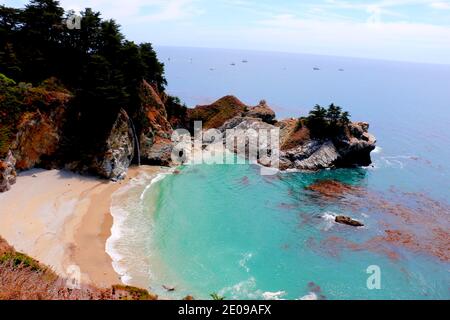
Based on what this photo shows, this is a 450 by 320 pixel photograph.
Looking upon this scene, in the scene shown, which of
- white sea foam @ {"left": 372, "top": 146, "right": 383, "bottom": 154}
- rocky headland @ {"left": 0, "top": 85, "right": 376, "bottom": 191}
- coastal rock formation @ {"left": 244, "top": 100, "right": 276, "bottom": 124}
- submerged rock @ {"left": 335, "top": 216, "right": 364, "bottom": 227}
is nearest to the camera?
submerged rock @ {"left": 335, "top": 216, "right": 364, "bottom": 227}

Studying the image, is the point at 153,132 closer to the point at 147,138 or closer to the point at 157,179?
the point at 147,138

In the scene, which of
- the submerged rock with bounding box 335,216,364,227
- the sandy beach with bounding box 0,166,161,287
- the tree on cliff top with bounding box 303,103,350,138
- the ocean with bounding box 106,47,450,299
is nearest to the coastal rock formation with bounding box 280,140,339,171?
the tree on cliff top with bounding box 303,103,350,138

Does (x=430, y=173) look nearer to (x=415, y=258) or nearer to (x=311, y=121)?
Answer: (x=311, y=121)

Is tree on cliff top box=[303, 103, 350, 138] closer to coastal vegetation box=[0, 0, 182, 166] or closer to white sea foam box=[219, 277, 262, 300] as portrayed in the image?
coastal vegetation box=[0, 0, 182, 166]

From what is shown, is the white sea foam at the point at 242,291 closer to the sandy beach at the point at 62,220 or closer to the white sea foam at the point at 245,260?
the white sea foam at the point at 245,260

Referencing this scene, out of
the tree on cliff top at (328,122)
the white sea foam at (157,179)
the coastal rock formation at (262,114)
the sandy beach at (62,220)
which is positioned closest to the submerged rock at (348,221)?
the white sea foam at (157,179)

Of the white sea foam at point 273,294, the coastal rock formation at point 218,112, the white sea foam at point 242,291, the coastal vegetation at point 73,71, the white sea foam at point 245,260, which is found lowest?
the white sea foam at point 273,294

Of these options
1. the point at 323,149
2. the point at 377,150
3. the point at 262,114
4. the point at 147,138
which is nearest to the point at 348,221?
the point at 323,149
